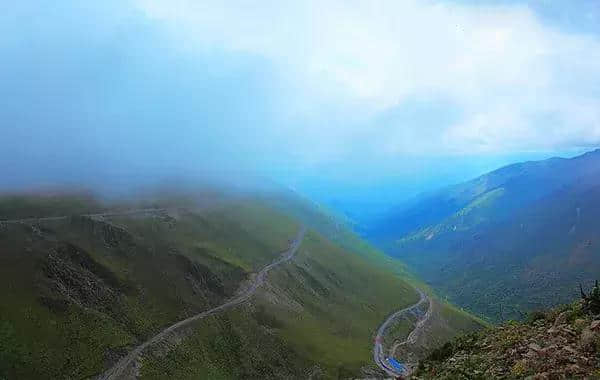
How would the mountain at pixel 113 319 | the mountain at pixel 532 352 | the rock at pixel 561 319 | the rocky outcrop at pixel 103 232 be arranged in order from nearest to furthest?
1. the mountain at pixel 532 352
2. the rock at pixel 561 319
3. the mountain at pixel 113 319
4. the rocky outcrop at pixel 103 232

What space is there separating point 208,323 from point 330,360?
46.8 m

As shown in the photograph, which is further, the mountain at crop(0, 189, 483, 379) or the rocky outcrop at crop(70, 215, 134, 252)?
the rocky outcrop at crop(70, 215, 134, 252)

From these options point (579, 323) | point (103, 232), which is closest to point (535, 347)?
point (579, 323)

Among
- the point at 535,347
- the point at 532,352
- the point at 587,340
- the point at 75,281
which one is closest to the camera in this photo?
the point at 587,340

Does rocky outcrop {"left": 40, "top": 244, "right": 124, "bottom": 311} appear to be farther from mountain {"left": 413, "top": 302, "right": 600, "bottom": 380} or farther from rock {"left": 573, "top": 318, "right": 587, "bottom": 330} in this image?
rock {"left": 573, "top": 318, "right": 587, "bottom": 330}

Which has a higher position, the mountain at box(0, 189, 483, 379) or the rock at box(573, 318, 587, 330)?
the rock at box(573, 318, 587, 330)

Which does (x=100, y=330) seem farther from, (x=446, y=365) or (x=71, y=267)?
(x=446, y=365)

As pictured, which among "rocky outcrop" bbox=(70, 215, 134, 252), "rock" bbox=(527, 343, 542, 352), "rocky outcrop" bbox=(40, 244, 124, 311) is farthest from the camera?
"rocky outcrop" bbox=(70, 215, 134, 252)

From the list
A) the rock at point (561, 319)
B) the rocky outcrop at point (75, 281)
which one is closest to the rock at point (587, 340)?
Result: the rock at point (561, 319)

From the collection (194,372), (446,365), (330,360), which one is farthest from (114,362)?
(446,365)

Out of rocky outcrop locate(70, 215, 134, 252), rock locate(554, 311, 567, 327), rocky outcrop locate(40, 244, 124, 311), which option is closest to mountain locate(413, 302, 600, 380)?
rock locate(554, 311, 567, 327)

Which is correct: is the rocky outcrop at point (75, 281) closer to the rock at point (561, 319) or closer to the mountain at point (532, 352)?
the mountain at point (532, 352)

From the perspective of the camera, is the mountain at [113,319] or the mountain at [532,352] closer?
the mountain at [532,352]

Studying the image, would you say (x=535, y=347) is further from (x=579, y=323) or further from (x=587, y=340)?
(x=579, y=323)
